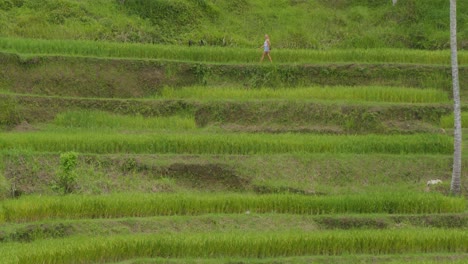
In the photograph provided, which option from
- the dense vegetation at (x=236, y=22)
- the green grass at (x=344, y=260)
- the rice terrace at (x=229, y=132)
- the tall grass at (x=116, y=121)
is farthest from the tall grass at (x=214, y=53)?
the green grass at (x=344, y=260)

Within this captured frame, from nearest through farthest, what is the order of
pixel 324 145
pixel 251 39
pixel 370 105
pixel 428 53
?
pixel 324 145, pixel 370 105, pixel 428 53, pixel 251 39

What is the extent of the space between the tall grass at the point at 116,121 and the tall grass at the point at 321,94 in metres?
1.42

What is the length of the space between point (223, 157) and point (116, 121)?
372cm

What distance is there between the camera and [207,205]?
52.2 feet

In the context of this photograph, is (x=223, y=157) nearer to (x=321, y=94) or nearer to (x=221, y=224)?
(x=221, y=224)

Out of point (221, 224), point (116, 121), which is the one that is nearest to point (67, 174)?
point (221, 224)

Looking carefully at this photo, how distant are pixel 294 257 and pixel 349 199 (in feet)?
9.35

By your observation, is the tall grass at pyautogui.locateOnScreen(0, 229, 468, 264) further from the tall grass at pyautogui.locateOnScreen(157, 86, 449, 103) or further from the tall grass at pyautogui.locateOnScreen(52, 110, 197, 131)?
the tall grass at pyautogui.locateOnScreen(157, 86, 449, 103)

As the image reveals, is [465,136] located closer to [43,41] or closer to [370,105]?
[370,105]

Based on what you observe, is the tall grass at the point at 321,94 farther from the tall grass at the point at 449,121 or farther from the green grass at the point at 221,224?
the green grass at the point at 221,224

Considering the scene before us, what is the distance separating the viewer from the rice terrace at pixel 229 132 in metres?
14.3

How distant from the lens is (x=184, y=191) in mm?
17516

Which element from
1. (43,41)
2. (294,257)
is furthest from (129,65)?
(294,257)

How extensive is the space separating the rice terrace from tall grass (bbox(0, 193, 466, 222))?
1.3 inches
